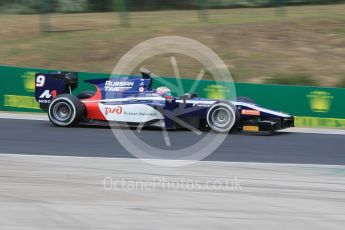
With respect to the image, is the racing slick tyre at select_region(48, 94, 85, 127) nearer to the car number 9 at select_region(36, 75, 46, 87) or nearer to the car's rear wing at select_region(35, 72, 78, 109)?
the car's rear wing at select_region(35, 72, 78, 109)

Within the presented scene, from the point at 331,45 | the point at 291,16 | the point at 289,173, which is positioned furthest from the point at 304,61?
the point at 289,173

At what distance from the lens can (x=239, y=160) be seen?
391 inches

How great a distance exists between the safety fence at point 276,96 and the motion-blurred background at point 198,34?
3.51 meters

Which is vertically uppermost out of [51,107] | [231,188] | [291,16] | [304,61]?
[291,16]

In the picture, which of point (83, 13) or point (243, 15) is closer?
point (243, 15)

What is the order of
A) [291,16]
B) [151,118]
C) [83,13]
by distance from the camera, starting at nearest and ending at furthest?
[151,118]
[291,16]
[83,13]

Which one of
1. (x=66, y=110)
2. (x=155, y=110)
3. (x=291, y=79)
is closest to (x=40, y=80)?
(x=66, y=110)

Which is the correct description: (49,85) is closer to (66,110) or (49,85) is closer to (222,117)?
(66,110)

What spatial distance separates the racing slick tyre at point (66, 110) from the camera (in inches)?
506

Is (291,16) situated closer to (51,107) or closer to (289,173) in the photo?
(51,107)

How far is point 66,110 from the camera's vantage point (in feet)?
42.8

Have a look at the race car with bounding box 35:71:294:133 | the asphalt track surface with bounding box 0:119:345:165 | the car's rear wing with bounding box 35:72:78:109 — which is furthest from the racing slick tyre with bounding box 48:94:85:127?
the car's rear wing with bounding box 35:72:78:109

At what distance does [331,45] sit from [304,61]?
1.77 m

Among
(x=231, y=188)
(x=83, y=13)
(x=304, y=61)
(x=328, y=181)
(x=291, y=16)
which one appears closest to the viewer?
(x=231, y=188)
